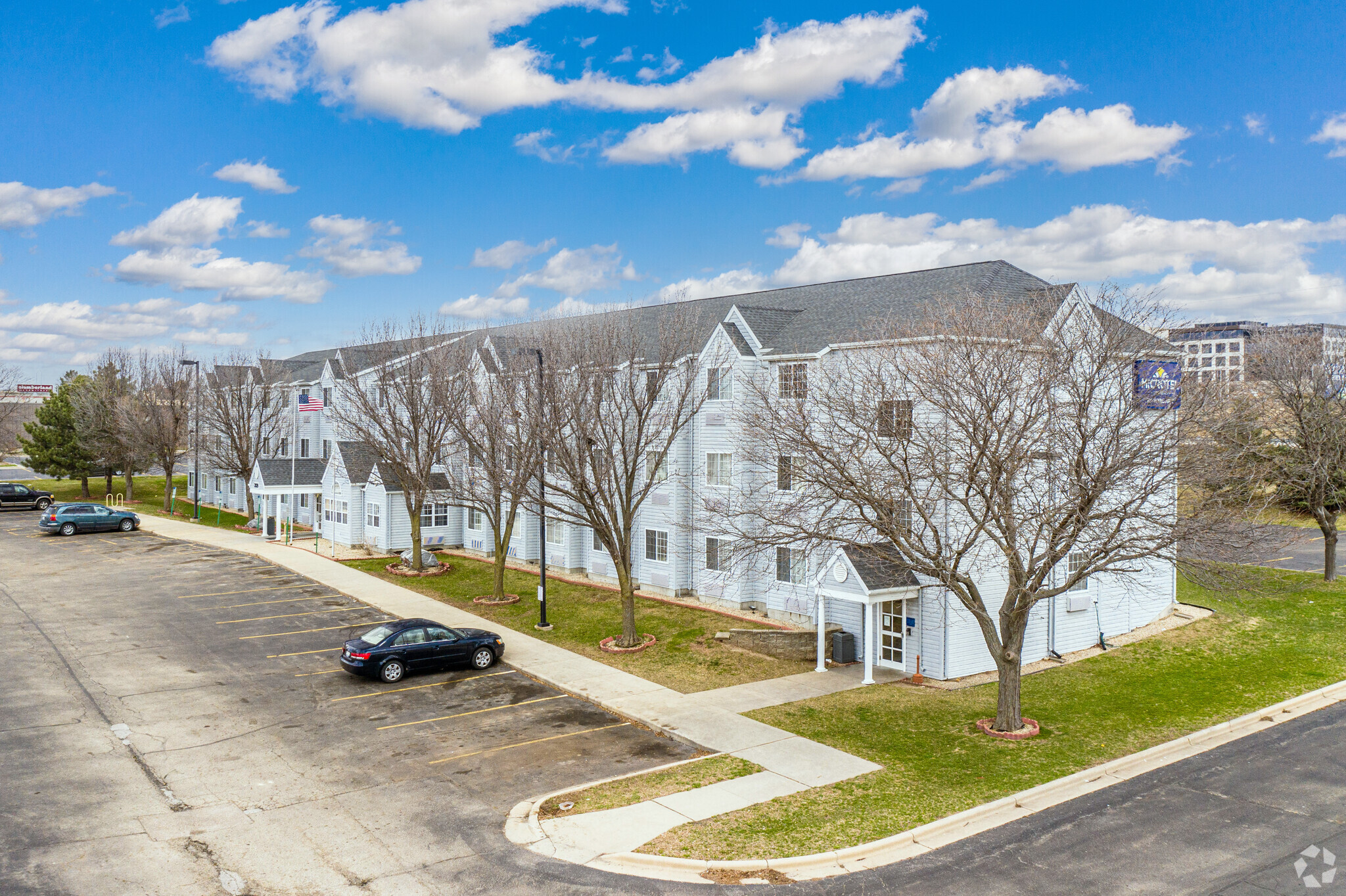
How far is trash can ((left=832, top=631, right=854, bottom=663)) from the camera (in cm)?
2484

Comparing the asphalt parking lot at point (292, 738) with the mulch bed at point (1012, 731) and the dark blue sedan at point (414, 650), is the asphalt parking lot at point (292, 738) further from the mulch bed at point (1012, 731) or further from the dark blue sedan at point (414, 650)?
the mulch bed at point (1012, 731)

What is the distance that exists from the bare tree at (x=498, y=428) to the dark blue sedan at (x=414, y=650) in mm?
4670

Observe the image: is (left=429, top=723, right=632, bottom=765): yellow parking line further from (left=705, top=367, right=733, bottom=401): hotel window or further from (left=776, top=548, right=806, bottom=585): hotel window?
(left=705, top=367, right=733, bottom=401): hotel window

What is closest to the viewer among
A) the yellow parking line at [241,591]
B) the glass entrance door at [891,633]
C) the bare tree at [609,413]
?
the glass entrance door at [891,633]

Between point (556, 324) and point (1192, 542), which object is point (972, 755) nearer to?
point (1192, 542)

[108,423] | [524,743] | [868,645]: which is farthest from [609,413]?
[108,423]

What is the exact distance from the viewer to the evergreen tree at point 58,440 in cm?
6044

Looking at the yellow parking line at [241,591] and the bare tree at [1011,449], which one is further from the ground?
the bare tree at [1011,449]

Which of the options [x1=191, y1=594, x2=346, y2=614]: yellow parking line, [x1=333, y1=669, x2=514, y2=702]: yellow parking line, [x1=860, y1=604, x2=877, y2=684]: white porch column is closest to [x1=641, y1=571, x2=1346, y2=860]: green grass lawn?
[x1=860, y1=604, x2=877, y2=684]: white porch column

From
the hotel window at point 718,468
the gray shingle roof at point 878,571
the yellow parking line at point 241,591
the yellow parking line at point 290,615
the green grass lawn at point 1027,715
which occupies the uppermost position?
the hotel window at point 718,468

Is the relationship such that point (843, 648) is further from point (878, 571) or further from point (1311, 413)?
point (1311, 413)

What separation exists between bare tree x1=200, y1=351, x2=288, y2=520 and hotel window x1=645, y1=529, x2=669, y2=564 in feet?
97.6

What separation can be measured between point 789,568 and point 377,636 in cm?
1310

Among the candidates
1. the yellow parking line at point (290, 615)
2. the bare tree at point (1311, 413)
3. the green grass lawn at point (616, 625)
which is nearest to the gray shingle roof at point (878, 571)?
the green grass lawn at point (616, 625)
